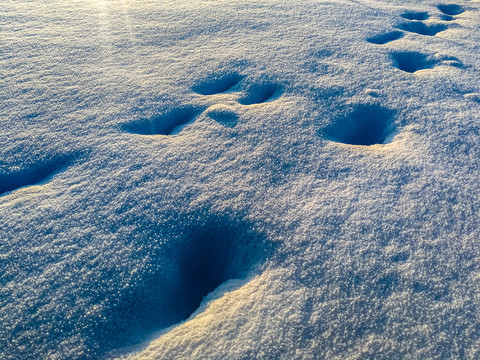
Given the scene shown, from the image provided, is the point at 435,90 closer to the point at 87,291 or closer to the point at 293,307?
the point at 293,307

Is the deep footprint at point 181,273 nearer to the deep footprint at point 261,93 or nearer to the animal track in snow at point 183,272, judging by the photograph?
the animal track in snow at point 183,272

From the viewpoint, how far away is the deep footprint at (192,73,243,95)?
218 centimetres

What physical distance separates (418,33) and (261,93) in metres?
1.53

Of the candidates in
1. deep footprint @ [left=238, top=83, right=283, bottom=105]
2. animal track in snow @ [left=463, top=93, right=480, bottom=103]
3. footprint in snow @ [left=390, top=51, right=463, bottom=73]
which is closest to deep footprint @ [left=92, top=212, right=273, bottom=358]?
deep footprint @ [left=238, top=83, right=283, bottom=105]

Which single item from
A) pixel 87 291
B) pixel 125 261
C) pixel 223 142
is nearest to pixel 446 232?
pixel 223 142

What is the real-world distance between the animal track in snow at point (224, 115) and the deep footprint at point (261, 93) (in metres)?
0.17

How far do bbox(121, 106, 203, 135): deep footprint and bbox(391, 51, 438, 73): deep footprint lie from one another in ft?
4.62

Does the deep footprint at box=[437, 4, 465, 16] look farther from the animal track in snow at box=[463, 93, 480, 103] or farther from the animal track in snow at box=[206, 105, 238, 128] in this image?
the animal track in snow at box=[206, 105, 238, 128]

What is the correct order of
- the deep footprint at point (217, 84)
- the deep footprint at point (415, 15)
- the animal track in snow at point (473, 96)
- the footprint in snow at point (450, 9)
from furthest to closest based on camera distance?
the footprint in snow at point (450, 9), the deep footprint at point (415, 15), the deep footprint at point (217, 84), the animal track in snow at point (473, 96)

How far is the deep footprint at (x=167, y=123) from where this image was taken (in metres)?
1.93

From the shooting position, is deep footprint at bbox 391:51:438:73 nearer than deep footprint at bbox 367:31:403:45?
Yes

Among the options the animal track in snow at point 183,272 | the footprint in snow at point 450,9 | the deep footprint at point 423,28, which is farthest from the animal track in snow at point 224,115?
the footprint in snow at point 450,9

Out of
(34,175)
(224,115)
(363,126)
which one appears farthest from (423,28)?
(34,175)

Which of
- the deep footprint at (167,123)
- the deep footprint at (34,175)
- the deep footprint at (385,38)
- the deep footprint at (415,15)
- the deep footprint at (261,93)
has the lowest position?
the deep footprint at (34,175)
